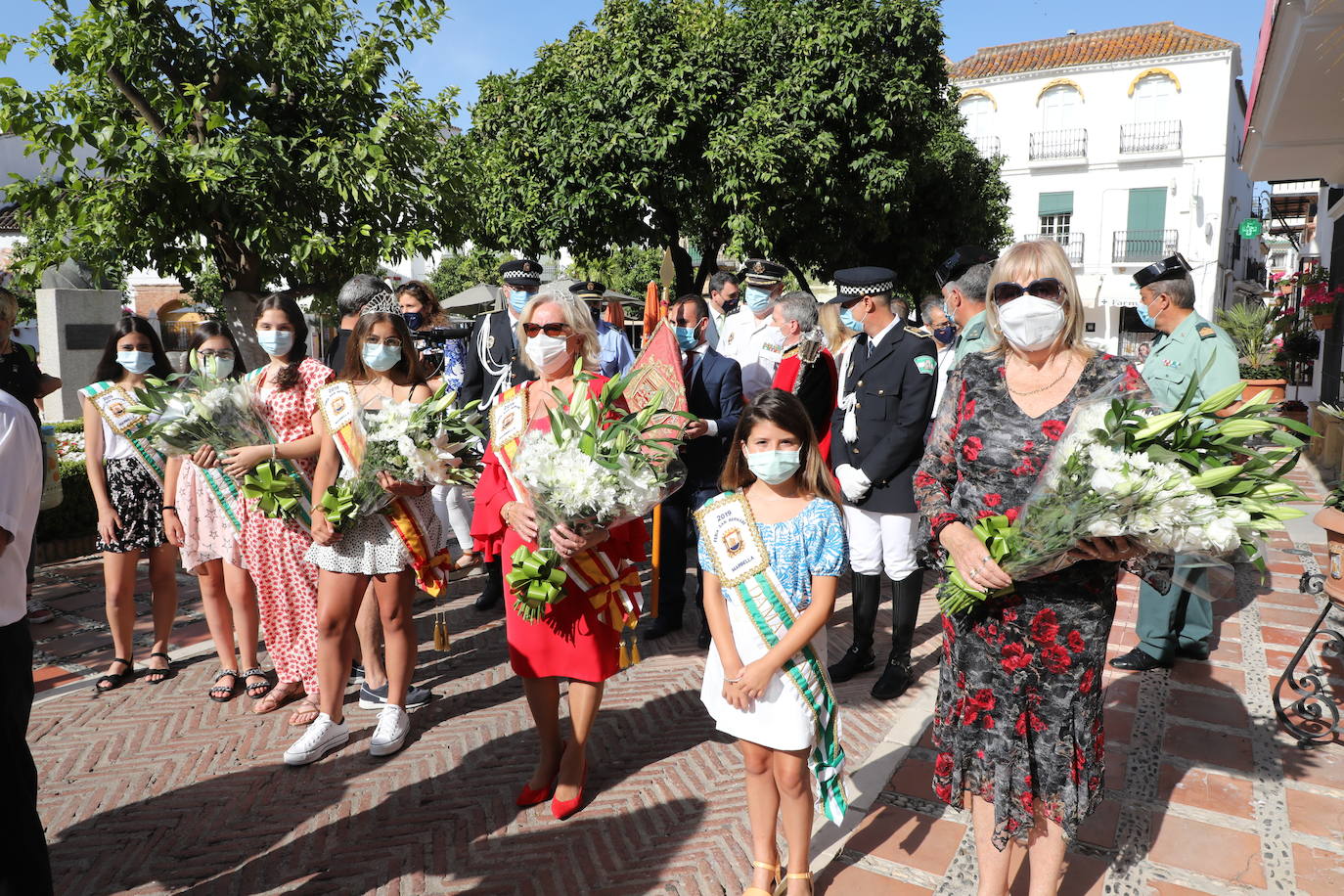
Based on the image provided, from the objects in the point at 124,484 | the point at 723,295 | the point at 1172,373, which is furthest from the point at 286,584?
the point at 723,295

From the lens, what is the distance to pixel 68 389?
12383 mm

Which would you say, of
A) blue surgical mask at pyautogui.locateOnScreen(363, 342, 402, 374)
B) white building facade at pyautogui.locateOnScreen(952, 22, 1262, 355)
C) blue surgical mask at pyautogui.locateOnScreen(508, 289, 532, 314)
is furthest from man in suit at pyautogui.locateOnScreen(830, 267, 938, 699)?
white building facade at pyautogui.locateOnScreen(952, 22, 1262, 355)

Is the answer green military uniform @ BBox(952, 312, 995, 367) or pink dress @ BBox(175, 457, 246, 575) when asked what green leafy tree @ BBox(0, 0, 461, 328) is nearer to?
pink dress @ BBox(175, 457, 246, 575)

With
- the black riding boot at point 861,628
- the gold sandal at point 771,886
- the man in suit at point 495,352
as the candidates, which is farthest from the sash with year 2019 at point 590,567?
the man in suit at point 495,352

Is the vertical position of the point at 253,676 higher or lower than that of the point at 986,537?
lower

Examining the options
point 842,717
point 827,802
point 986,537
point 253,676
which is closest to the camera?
point 986,537

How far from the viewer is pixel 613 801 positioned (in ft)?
12.8

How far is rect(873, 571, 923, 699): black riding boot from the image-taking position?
4934 millimetres

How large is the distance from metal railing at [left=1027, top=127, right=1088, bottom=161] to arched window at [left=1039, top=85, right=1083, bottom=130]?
284mm

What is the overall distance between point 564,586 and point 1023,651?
5.89ft

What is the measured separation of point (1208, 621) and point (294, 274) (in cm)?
745

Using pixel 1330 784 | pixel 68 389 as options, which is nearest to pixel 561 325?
pixel 1330 784

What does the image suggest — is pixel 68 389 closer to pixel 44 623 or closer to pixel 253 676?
pixel 44 623

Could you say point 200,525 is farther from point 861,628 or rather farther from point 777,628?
point 861,628
